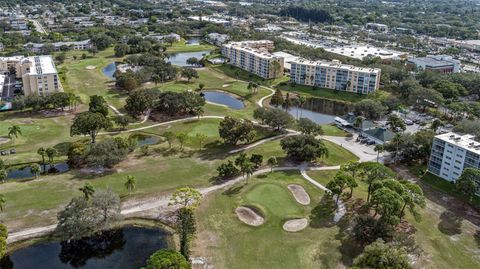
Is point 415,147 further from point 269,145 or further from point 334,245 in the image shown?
point 334,245

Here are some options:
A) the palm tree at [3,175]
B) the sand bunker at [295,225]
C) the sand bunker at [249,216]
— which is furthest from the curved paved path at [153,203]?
the palm tree at [3,175]

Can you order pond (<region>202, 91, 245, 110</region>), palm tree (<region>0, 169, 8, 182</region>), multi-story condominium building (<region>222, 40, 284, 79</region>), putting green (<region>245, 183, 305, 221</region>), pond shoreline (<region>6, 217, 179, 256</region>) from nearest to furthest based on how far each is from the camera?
pond shoreline (<region>6, 217, 179, 256</region>), putting green (<region>245, 183, 305, 221</region>), palm tree (<region>0, 169, 8, 182</region>), pond (<region>202, 91, 245, 110</region>), multi-story condominium building (<region>222, 40, 284, 79</region>)

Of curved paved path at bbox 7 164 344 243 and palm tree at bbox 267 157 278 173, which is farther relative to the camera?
palm tree at bbox 267 157 278 173

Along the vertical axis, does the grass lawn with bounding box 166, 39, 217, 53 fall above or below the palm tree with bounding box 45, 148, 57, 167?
above

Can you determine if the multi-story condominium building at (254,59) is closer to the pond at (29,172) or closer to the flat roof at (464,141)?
the flat roof at (464,141)

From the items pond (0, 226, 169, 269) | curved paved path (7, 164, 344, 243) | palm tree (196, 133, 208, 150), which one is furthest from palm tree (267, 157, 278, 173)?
pond (0, 226, 169, 269)

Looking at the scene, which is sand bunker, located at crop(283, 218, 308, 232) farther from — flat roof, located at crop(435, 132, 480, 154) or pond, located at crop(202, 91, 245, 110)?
pond, located at crop(202, 91, 245, 110)
